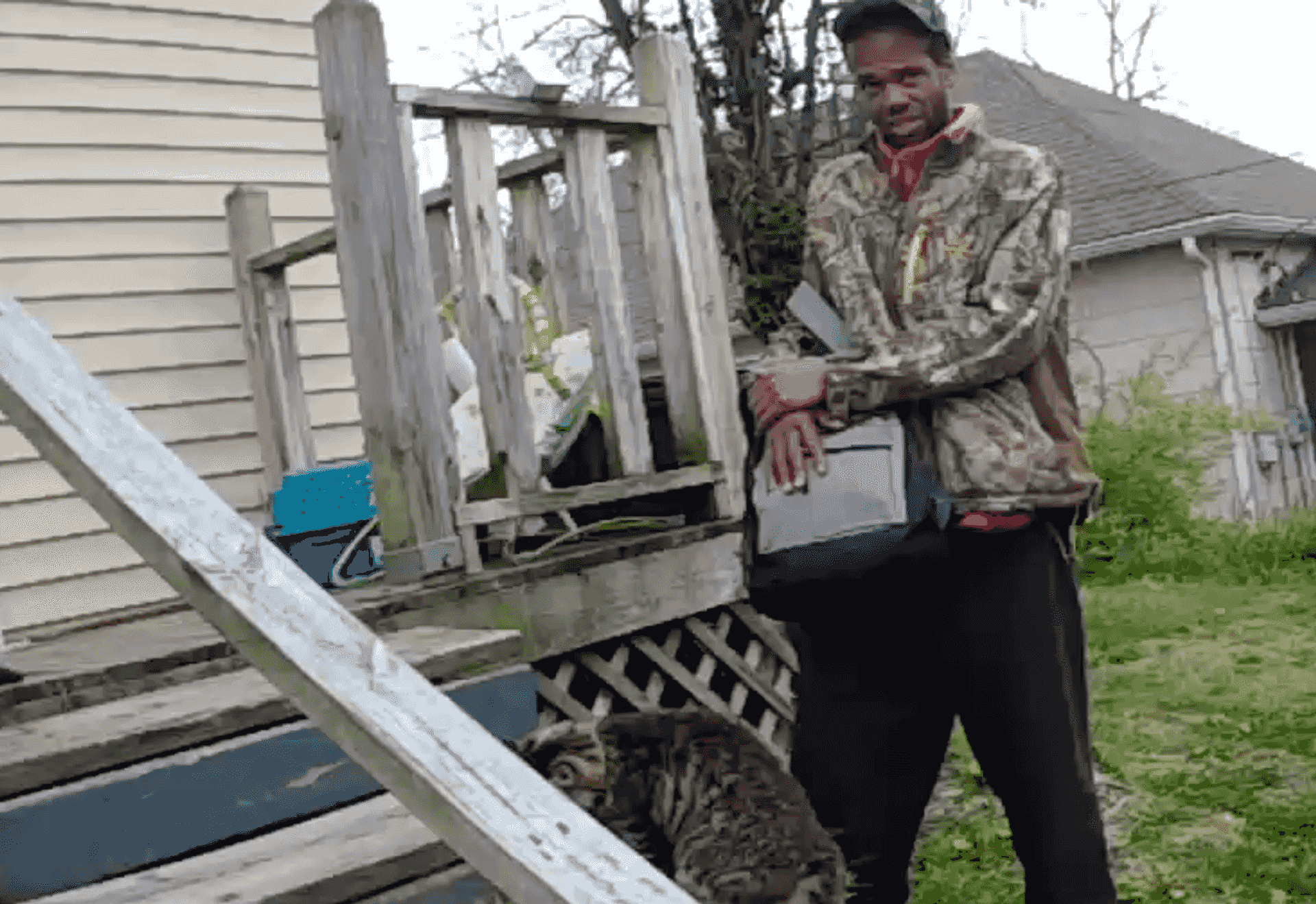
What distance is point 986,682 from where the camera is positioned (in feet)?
7.06

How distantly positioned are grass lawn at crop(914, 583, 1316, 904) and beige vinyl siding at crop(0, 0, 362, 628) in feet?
10.4

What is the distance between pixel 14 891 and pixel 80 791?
0.56 ft

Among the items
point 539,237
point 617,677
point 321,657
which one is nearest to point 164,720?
point 321,657

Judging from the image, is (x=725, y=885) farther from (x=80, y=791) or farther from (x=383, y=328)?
(x=383, y=328)

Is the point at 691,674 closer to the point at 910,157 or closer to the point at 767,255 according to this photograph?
the point at 910,157

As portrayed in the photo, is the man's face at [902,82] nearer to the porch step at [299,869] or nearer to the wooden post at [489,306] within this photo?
the porch step at [299,869]

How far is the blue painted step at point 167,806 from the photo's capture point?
6.94 ft

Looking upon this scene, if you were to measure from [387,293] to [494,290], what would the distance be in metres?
0.35

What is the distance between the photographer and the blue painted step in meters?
2.12

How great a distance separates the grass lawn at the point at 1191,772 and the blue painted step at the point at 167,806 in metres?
1.97

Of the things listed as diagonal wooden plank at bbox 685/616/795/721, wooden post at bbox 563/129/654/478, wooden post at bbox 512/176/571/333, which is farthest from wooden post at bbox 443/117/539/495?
wooden post at bbox 512/176/571/333

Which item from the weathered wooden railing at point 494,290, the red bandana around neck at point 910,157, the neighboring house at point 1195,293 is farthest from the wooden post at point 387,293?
the neighboring house at point 1195,293

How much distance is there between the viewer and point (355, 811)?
7.85 ft

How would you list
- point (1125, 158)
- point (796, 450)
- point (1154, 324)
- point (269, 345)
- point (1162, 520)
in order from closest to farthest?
point (796, 450), point (269, 345), point (1162, 520), point (1154, 324), point (1125, 158)
